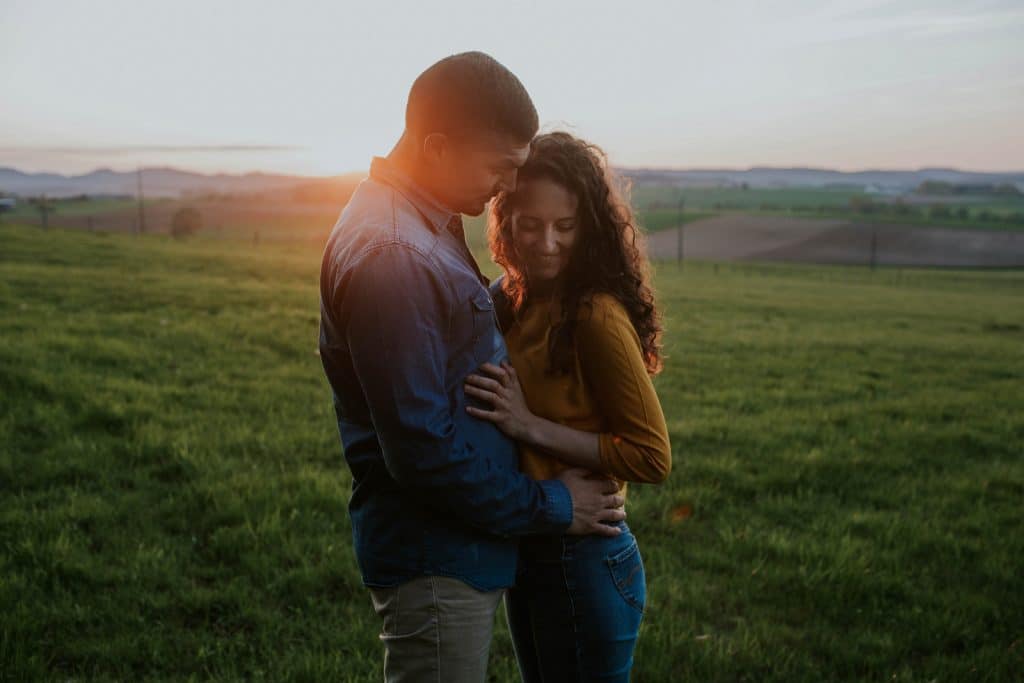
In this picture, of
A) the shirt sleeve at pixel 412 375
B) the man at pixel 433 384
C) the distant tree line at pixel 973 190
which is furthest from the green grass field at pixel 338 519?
the distant tree line at pixel 973 190

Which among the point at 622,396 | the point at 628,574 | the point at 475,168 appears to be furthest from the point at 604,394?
the point at 475,168

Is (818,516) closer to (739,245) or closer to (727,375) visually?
(727,375)

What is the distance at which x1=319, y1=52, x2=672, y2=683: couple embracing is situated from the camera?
183 cm

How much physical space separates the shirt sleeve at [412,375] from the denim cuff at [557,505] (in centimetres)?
21

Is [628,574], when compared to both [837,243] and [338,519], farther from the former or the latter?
[837,243]

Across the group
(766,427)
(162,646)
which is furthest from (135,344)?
(766,427)

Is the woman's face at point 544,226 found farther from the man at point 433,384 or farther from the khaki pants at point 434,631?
the khaki pants at point 434,631

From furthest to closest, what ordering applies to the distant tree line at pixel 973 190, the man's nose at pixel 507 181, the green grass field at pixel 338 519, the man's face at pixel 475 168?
the distant tree line at pixel 973 190, the green grass field at pixel 338 519, the man's nose at pixel 507 181, the man's face at pixel 475 168

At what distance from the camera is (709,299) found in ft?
72.3

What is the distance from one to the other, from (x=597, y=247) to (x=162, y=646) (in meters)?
2.93

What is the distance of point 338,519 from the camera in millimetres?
5188

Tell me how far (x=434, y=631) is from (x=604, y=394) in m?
0.76

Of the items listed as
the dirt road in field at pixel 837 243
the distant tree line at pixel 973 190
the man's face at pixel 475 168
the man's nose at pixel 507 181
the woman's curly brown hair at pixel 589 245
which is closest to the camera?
the man's face at pixel 475 168

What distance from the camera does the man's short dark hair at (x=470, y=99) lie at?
182 cm
